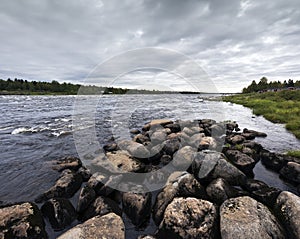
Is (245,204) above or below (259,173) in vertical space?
above

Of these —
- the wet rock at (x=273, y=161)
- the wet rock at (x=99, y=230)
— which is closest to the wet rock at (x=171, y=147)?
the wet rock at (x=273, y=161)

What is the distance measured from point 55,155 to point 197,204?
7040 millimetres

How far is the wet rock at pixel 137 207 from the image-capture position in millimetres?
4098

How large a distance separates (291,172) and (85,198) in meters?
6.22

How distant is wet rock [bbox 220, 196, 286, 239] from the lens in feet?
10.2

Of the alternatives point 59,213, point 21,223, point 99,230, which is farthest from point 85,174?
point 99,230

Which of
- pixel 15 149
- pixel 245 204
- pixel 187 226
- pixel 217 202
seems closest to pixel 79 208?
pixel 187 226

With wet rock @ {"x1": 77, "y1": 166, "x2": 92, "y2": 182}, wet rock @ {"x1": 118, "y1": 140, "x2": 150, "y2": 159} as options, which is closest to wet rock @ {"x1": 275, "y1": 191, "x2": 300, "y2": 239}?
wet rock @ {"x1": 118, "y1": 140, "x2": 150, "y2": 159}

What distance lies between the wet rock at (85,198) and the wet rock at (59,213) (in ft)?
0.57

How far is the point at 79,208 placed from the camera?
4262 mm

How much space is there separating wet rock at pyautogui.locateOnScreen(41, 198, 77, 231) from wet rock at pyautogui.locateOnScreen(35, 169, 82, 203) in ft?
2.61

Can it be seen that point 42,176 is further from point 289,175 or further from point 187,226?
point 289,175

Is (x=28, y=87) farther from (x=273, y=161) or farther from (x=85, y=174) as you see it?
(x=273, y=161)

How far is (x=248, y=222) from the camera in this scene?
3.21m
